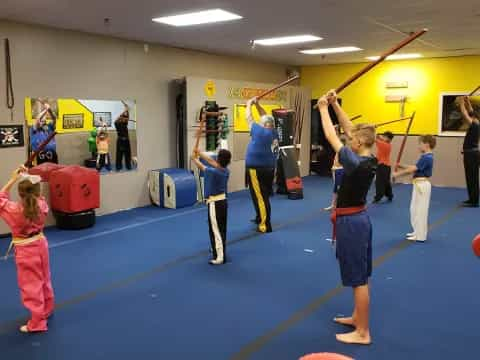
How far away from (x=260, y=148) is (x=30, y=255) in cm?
358

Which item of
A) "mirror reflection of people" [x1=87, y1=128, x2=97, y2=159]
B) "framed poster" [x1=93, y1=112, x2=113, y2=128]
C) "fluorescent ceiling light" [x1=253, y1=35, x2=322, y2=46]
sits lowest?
"mirror reflection of people" [x1=87, y1=128, x2=97, y2=159]

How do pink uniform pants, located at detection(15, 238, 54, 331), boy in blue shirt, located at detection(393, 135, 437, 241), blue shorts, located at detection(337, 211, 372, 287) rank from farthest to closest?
boy in blue shirt, located at detection(393, 135, 437, 241) < pink uniform pants, located at detection(15, 238, 54, 331) < blue shorts, located at detection(337, 211, 372, 287)

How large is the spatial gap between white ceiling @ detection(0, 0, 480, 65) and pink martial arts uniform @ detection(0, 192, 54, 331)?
2.77 meters

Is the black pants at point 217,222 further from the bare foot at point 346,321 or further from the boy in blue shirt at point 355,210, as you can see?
the boy in blue shirt at point 355,210

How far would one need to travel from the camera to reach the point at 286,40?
8.01m

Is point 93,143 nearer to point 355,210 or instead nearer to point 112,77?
point 112,77

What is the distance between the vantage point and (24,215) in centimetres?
334

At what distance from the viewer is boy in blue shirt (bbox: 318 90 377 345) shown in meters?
3.04

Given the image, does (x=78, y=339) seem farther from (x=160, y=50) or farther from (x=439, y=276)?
(x=160, y=50)

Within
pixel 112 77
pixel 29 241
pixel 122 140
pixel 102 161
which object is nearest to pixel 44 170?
pixel 102 161

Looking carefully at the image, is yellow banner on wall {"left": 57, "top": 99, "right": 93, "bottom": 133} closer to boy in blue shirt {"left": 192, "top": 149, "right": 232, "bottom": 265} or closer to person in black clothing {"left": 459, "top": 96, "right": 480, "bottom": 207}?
boy in blue shirt {"left": 192, "top": 149, "right": 232, "bottom": 265}

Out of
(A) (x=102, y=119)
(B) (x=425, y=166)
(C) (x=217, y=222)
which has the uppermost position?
(A) (x=102, y=119)

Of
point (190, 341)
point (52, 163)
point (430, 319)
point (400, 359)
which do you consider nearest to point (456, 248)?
point (430, 319)

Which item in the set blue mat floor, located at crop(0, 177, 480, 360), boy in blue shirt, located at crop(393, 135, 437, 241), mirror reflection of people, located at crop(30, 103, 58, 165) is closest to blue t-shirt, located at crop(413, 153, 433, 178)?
boy in blue shirt, located at crop(393, 135, 437, 241)
